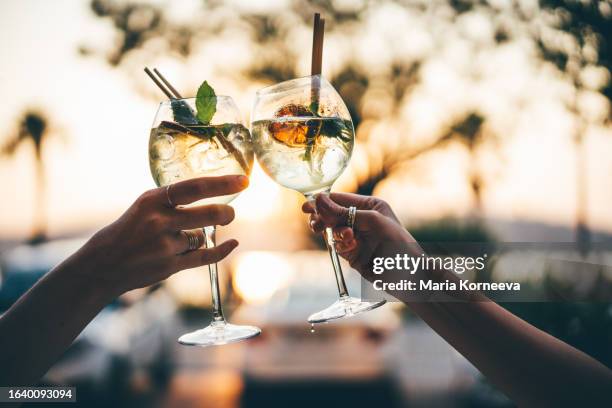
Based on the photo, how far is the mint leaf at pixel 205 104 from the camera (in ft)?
6.13

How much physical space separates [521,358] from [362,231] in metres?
0.71

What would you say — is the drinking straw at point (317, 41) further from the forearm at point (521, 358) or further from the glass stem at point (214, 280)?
the forearm at point (521, 358)

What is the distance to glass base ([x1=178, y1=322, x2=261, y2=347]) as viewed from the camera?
1961mm

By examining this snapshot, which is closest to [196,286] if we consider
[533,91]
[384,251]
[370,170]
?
[370,170]

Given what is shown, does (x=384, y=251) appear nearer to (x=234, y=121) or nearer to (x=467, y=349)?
(x=467, y=349)

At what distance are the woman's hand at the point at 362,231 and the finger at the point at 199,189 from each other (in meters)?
0.51

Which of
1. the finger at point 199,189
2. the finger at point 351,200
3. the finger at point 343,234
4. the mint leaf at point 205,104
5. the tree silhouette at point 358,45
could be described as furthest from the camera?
the tree silhouette at point 358,45

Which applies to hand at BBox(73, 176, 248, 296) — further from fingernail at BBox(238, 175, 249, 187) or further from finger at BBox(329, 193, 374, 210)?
finger at BBox(329, 193, 374, 210)

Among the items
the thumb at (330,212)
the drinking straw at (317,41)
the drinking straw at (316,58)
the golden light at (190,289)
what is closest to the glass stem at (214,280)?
the thumb at (330,212)

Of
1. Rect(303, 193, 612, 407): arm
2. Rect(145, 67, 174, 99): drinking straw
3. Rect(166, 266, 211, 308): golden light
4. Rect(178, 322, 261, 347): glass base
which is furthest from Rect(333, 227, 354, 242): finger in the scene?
Rect(166, 266, 211, 308): golden light

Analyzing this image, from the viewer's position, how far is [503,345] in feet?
6.51

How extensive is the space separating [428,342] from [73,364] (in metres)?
9.51

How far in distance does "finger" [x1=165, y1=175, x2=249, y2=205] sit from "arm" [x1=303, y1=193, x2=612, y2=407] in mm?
507

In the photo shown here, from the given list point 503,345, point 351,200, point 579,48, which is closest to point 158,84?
point 351,200
